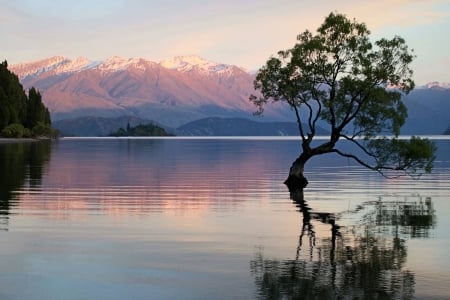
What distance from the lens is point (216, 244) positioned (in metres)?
28.8

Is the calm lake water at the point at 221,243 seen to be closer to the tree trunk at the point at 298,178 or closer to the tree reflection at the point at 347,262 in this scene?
the tree reflection at the point at 347,262

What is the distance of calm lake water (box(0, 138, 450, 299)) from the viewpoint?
20.7 m

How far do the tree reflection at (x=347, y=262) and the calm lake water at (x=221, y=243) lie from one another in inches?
1.9

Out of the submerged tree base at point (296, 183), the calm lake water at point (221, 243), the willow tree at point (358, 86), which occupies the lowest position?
the calm lake water at point (221, 243)

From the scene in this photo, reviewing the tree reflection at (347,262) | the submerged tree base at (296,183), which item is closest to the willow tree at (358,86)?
the submerged tree base at (296,183)

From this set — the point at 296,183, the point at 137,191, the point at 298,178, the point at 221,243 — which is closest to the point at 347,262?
the point at 221,243

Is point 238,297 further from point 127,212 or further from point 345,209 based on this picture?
point 345,209

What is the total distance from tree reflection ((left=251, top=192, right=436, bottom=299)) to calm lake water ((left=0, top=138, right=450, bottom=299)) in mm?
48

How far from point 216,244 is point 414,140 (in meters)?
33.9

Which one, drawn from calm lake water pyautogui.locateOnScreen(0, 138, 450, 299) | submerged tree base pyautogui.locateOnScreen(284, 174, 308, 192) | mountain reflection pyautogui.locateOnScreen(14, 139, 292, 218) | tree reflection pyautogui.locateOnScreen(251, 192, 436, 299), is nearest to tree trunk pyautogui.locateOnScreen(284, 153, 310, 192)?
submerged tree base pyautogui.locateOnScreen(284, 174, 308, 192)

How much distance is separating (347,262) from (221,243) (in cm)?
635

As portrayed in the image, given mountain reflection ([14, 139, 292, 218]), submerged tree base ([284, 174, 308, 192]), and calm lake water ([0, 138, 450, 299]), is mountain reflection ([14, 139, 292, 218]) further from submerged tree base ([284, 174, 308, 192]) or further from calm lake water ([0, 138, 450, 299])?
submerged tree base ([284, 174, 308, 192])

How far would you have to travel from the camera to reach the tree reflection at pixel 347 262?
20219mm

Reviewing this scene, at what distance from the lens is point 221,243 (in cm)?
2912
